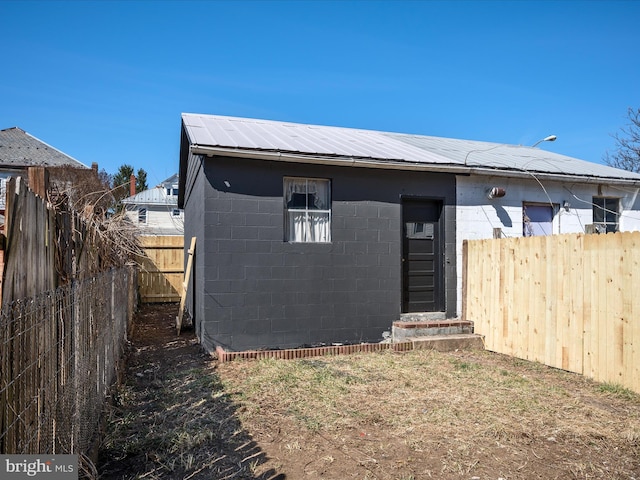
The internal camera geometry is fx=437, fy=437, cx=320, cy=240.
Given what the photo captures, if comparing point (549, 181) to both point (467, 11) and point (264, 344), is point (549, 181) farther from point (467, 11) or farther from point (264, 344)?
point (264, 344)

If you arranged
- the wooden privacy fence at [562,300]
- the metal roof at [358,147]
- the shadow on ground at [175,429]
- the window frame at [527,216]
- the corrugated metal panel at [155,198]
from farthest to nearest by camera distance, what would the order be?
the corrugated metal panel at [155,198]
the window frame at [527,216]
the metal roof at [358,147]
the wooden privacy fence at [562,300]
the shadow on ground at [175,429]

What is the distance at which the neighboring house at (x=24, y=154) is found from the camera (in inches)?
979

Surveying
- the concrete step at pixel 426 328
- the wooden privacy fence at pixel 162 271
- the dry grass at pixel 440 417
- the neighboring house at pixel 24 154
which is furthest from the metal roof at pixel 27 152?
the dry grass at pixel 440 417

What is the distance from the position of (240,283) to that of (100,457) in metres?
3.96

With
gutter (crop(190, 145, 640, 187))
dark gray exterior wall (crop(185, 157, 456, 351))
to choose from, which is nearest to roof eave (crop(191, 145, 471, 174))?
gutter (crop(190, 145, 640, 187))

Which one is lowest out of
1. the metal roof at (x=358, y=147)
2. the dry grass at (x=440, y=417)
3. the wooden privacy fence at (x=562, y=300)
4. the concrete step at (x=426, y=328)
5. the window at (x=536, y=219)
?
the dry grass at (x=440, y=417)

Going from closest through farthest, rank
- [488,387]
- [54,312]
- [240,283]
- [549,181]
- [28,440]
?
[28,440], [54,312], [488,387], [240,283], [549,181]

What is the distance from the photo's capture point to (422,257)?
890 centimetres

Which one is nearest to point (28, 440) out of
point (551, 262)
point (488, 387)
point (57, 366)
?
point (57, 366)

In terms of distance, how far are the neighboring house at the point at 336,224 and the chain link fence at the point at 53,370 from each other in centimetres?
333

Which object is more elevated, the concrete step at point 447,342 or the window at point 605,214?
the window at point 605,214

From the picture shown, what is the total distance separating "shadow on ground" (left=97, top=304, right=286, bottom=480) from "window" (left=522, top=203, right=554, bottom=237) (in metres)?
7.25

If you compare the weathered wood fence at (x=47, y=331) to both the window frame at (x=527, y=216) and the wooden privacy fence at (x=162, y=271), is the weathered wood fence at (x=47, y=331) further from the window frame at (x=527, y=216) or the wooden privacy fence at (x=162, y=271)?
the wooden privacy fence at (x=162, y=271)

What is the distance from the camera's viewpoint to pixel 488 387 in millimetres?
5898
